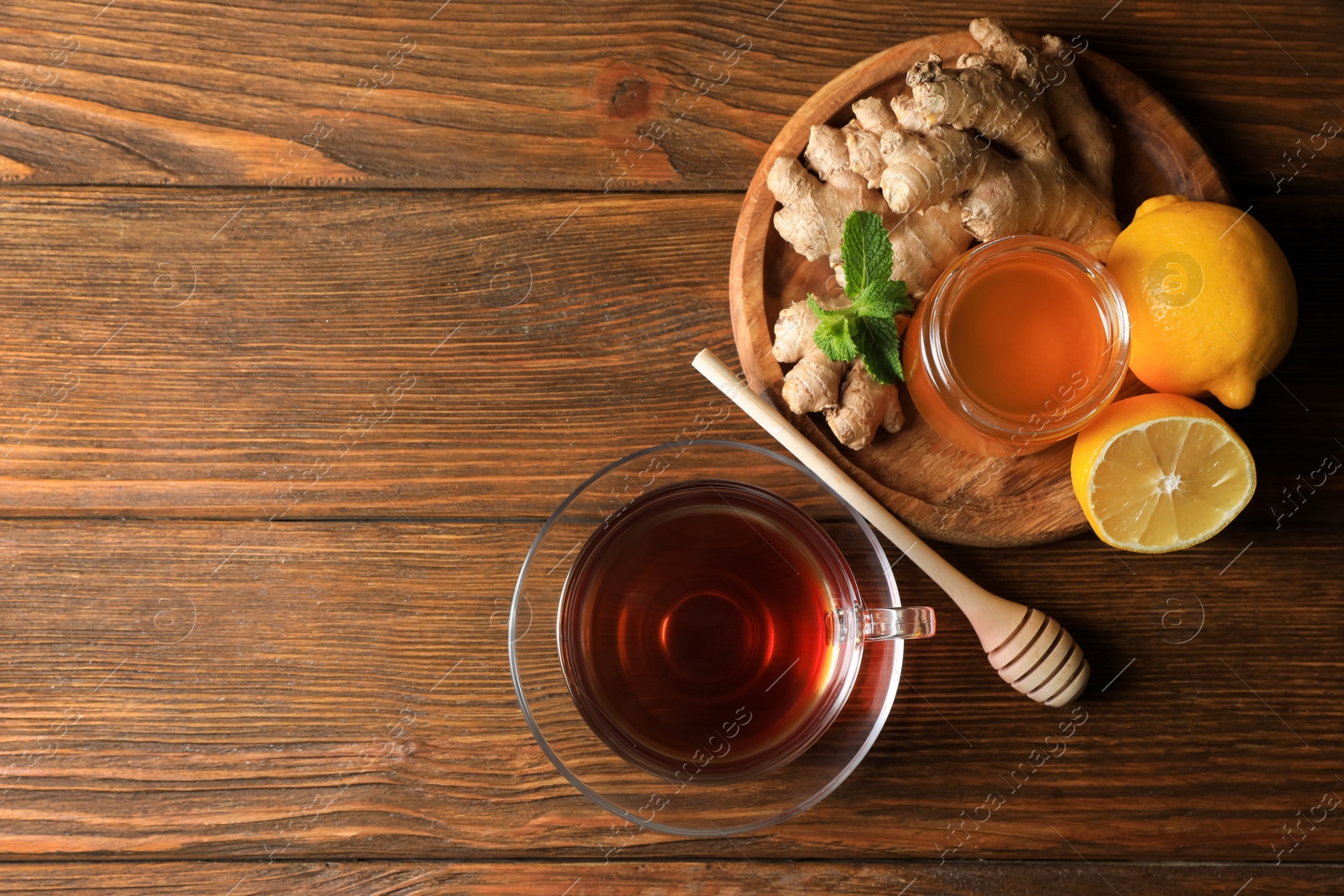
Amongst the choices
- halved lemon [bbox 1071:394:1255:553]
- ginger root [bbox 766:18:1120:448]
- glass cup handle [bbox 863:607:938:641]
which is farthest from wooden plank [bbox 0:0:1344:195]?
glass cup handle [bbox 863:607:938:641]

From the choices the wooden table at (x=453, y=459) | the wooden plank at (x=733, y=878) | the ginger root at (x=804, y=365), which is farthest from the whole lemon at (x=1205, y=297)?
the wooden plank at (x=733, y=878)

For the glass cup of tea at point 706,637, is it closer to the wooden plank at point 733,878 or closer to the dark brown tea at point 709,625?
the dark brown tea at point 709,625

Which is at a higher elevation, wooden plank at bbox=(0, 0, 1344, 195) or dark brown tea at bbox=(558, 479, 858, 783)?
wooden plank at bbox=(0, 0, 1344, 195)

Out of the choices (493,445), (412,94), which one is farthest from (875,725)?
(412,94)

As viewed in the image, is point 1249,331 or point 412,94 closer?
point 1249,331

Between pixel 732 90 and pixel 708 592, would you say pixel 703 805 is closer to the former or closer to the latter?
pixel 708 592

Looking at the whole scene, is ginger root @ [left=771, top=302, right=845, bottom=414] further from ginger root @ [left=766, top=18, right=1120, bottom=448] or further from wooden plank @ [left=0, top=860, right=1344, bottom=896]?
wooden plank @ [left=0, top=860, right=1344, bottom=896]

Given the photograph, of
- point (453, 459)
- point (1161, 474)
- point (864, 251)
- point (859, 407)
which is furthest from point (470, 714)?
point (1161, 474)
